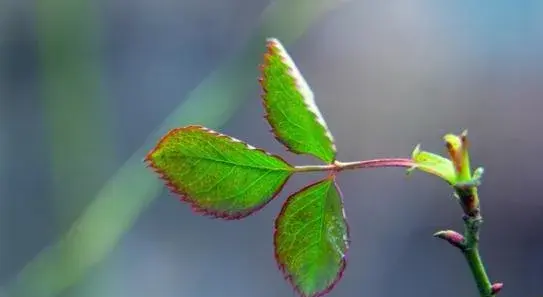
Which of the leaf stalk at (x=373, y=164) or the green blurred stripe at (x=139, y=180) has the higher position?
the green blurred stripe at (x=139, y=180)

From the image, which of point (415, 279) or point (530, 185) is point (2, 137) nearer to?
point (415, 279)

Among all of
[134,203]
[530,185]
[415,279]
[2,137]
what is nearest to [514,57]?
[530,185]

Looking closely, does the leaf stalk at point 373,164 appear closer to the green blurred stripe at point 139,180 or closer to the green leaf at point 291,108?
the green leaf at point 291,108

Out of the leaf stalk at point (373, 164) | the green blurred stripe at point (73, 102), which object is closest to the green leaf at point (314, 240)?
the leaf stalk at point (373, 164)

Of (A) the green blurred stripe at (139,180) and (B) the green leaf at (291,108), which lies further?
(A) the green blurred stripe at (139,180)

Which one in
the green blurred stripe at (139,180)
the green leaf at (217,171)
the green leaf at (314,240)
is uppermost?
the green blurred stripe at (139,180)

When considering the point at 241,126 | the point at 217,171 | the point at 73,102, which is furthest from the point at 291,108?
the point at 73,102

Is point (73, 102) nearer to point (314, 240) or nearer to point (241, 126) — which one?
point (241, 126)
